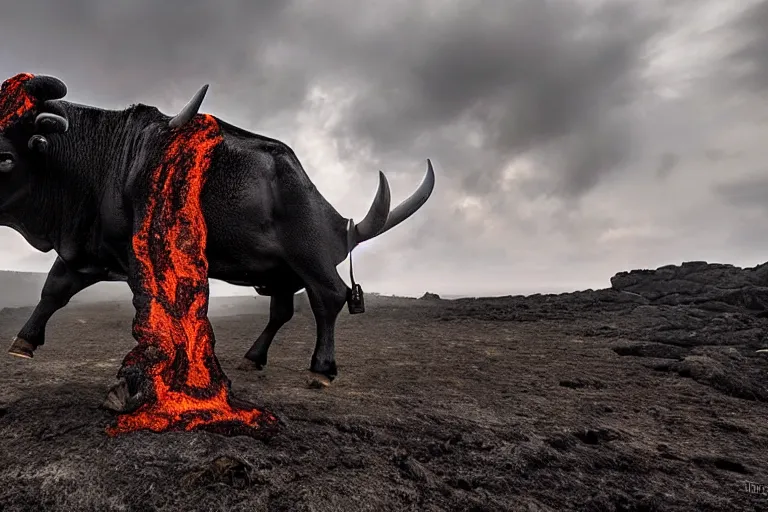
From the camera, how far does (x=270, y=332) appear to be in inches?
191

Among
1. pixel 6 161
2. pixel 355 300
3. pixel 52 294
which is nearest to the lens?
pixel 6 161

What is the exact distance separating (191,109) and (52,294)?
8.36 feet

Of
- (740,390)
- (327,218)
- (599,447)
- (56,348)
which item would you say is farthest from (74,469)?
(740,390)

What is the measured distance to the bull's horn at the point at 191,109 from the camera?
325 centimetres

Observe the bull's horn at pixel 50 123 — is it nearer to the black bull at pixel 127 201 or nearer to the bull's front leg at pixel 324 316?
the black bull at pixel 127 201

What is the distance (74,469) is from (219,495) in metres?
0.72

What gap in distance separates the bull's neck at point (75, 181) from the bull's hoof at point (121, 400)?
1.74 m

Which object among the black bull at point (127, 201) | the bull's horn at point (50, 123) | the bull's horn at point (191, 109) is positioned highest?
the bull's horn at point (191, 109)

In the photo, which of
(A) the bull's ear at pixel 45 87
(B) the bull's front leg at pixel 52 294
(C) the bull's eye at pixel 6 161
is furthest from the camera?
(B) the bull's front leg at pixel 52 294

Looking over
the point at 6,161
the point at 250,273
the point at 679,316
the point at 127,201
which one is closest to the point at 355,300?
the point at 250,273

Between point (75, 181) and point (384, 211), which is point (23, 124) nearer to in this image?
point (75, 181)

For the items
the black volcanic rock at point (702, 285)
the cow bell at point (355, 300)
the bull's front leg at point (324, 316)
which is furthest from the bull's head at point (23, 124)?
the black volcanic rock at point (702, 285)

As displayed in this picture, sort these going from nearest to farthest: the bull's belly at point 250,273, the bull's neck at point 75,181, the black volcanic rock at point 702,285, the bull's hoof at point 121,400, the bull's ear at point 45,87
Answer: the bull's hoof at point 121,400 < the bull's ear at point 45,87 < the bull's neck at point 75,181 < the bull's belly at point 250,273 < the black volcanic rock at point 702,285

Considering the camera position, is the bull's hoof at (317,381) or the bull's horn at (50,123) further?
the bull's hoof at (317,381)
